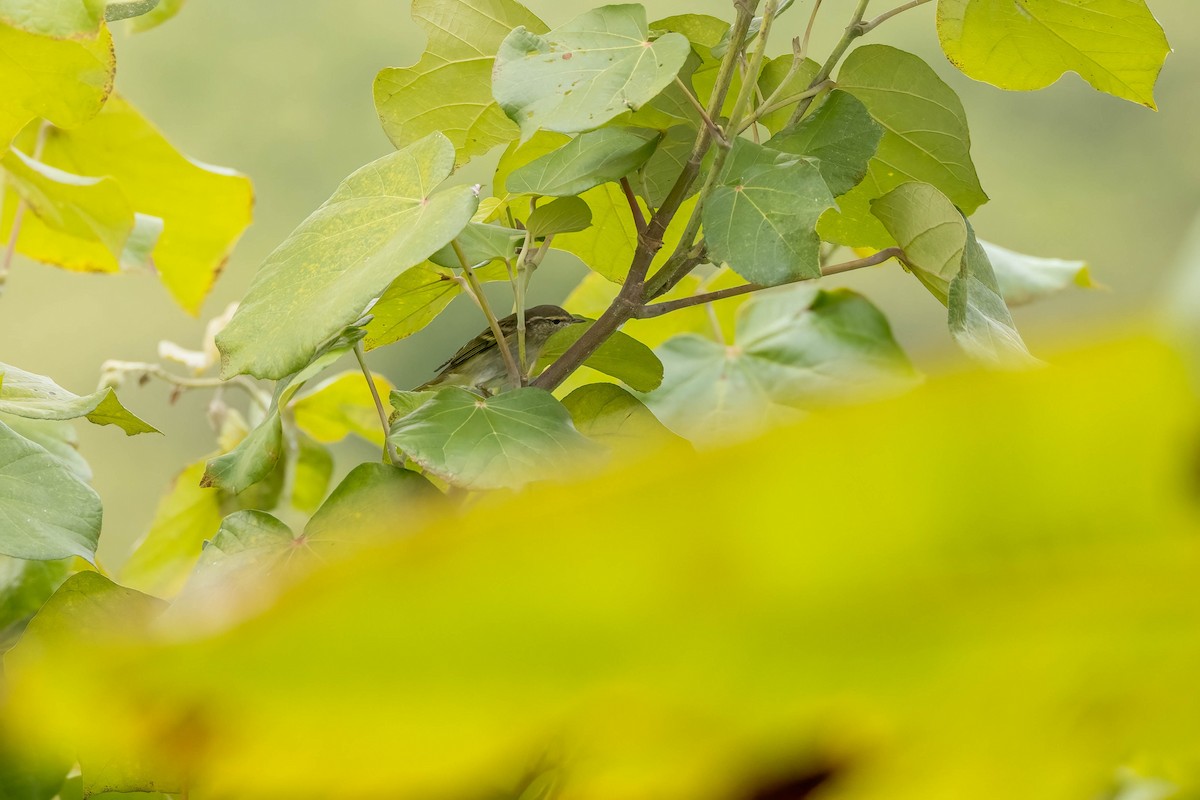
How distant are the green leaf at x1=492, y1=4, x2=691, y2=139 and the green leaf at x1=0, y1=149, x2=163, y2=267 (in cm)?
28

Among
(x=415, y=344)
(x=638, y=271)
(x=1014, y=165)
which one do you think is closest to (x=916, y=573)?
(x=638, y=271)

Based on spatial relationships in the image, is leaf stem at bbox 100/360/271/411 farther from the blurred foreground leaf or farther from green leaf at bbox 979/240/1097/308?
the blurred foreground leaf

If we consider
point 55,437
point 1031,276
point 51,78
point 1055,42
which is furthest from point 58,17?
point 1031,276

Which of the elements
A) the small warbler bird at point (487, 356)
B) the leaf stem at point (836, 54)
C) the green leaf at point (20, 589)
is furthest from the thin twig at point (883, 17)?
the small warbler bird at point (487, 356)

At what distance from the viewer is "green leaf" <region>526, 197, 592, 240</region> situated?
1.11 feet

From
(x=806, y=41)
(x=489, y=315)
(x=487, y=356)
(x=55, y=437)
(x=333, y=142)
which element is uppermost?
(x=806, y=41)

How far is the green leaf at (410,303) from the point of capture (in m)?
0.35

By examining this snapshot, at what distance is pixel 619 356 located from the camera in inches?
13.9

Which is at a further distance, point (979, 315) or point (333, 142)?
point (333, 142)

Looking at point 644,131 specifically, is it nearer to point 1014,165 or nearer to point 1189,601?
point 1189,601

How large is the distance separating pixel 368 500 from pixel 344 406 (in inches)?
15.1

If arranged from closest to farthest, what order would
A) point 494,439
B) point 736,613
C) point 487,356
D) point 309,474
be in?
point 736,613
point 494,439
point 309,474
point 487,356

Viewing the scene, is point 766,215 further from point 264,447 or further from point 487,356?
point 487,356

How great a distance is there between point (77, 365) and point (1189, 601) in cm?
314
